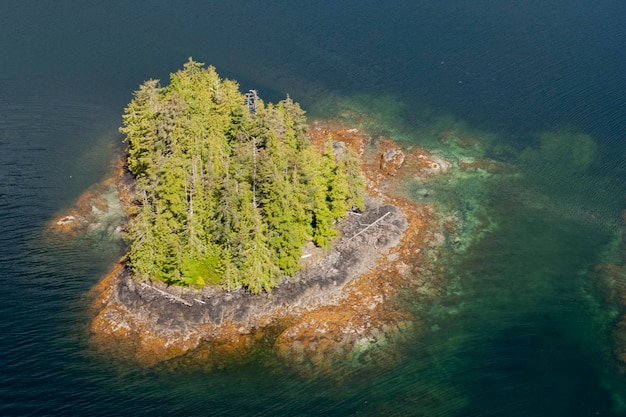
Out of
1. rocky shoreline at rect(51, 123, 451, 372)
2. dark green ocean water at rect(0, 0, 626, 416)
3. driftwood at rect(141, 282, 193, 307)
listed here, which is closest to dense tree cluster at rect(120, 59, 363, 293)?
driftwood at rect(141, 282, 193, 307)

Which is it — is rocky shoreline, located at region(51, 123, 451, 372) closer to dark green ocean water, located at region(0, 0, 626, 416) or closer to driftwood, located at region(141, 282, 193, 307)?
driftwood, located at region(141, 282, 193, 307)

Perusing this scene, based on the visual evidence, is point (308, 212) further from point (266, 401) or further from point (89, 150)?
point (89, 150)

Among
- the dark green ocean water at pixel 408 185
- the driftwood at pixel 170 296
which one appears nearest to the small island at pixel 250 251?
the driftwood at pixel 170 296

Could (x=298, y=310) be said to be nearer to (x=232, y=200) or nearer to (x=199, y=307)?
(x=199, y=307)

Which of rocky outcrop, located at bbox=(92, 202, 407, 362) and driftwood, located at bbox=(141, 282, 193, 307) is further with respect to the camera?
driftwood, located at bbox=(141, 282, 193, 307)

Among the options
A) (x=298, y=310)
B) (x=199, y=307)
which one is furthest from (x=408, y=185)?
(x=199, y=307)

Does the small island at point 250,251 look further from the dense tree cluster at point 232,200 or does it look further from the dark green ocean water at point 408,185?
the dark green ocean water at point 408,185
